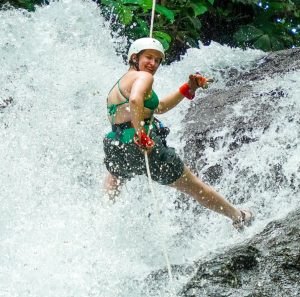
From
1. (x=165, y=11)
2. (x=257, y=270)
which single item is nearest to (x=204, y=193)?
(x=257, y=270)

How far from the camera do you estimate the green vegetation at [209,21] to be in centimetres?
859

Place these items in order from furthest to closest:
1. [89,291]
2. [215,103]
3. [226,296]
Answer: [215,103]
[89,291]
[226,296]

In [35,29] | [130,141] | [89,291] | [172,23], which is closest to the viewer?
[89,291]

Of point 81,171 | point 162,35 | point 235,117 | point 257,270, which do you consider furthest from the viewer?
point 162,35

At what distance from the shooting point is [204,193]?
407 cm

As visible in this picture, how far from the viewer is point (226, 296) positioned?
2928 mm

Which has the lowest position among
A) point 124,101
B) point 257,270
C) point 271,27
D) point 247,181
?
point 257,270

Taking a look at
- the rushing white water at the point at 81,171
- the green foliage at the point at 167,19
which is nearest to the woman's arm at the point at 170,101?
the rushing white water at the point at 81,171

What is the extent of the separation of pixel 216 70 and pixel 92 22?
8.44 ft

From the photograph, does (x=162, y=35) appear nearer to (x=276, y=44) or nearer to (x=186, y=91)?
(x=276, y=44)

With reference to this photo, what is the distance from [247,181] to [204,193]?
4.00ft

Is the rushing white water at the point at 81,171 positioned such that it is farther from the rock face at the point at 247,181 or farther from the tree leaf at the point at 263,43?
the tree leaf at the point at 263,43

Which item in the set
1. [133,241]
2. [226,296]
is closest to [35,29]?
[133,241]

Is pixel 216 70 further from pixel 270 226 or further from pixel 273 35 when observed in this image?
pixel 270 226
